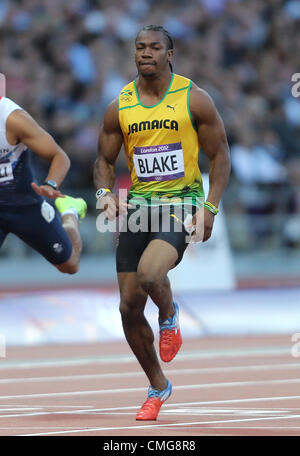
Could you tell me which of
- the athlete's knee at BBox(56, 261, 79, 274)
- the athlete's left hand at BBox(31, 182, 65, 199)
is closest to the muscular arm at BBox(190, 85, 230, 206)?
the athlete's left hand at BBox(31, 182, 65, 199)

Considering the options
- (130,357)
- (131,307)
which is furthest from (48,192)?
(130,357)

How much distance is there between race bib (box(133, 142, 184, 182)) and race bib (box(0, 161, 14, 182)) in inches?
58.6

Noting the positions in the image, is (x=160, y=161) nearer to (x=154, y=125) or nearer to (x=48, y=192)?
(x=154, y=125)

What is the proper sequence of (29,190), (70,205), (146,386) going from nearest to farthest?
(29,190)
(146,386)
(70,205)

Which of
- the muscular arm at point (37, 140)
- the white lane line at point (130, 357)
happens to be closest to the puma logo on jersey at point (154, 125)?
the muscular arm at point (37, 140)

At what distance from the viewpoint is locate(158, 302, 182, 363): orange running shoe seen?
845 centimetres

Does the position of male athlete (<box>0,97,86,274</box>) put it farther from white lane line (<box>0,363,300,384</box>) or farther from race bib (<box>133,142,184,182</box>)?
white lane line (<box>0,363,300,384</box>)

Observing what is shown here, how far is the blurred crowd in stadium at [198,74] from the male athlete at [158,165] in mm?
8329

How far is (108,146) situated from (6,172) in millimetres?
1274

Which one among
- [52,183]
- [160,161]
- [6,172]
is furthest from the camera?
[6,172]

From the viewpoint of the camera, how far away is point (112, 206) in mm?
8656

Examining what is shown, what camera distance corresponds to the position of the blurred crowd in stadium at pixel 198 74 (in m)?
17.9
